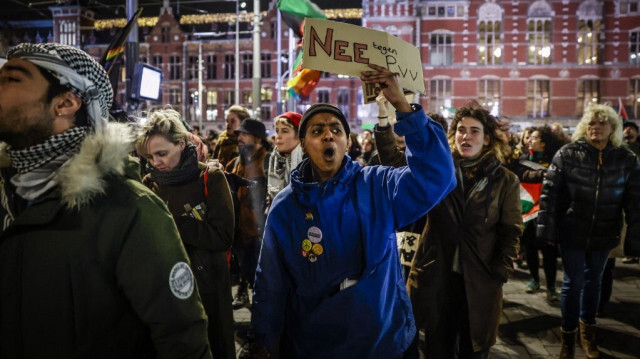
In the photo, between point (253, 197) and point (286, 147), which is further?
point (253, 197)

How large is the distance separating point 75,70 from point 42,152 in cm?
30

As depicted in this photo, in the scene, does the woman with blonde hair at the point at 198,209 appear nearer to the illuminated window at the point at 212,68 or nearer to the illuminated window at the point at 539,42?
the illuminated window at the point at 539,42

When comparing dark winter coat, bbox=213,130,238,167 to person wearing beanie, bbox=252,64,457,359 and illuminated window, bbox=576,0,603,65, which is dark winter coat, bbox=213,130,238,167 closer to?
person wearing beanie, bbox=252,64,457,359

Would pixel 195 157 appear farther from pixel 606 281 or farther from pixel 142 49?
pixel 142 49

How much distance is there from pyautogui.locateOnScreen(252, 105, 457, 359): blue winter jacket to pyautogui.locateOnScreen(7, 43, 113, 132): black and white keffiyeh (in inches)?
34.4

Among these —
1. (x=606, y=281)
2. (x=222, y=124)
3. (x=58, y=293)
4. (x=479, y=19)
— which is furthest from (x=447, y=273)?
(x=222, y=124)

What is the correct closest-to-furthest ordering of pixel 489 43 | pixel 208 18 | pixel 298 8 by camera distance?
pixel 298 8 < pixel 489 43 < pixel 208 18

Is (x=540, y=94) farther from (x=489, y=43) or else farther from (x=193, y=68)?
(x=193, y=68)

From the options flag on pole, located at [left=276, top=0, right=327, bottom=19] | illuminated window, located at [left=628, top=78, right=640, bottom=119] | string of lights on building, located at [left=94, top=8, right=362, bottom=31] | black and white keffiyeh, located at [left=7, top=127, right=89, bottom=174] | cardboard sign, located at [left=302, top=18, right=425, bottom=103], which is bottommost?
black and white keffiyeh, located at [left=7, top=127, right=89, bottom=174]

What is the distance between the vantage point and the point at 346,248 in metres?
1.94

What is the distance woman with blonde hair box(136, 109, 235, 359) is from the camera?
2.87 metres

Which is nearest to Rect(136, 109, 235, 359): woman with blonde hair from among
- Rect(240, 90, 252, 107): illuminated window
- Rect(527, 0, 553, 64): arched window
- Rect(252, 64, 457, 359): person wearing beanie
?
Rect(252, 64, 457, 359): person wearing beanie

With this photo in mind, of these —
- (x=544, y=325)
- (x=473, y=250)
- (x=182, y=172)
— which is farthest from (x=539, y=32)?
(x=182, y=172)

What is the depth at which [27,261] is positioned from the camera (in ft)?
4.27
